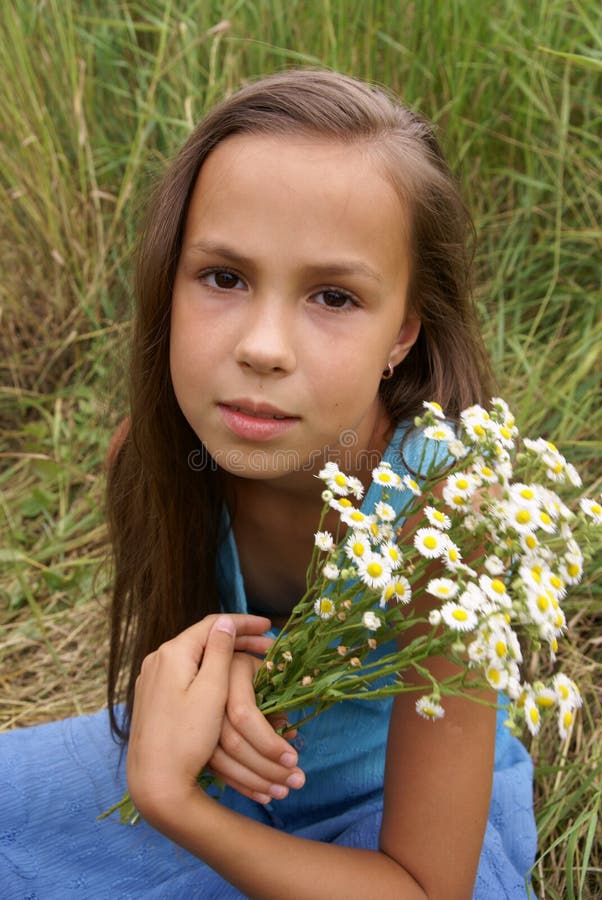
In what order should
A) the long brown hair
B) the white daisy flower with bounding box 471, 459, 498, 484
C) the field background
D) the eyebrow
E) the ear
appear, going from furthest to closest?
1. the field background
2. the ear
3. the long brown hair
4. the eyebrow
5. the white daisy flower with bounding box 471, 459, 498, 484

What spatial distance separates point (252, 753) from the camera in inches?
37.2

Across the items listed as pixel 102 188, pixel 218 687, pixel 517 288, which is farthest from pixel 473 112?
pixel 218 687

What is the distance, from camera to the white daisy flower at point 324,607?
82 cm

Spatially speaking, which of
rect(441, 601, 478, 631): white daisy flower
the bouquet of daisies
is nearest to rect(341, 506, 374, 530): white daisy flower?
the bouquet of daisies

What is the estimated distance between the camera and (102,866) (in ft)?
4.21

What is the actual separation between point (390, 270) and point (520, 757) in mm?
858

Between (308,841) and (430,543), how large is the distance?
472 mm

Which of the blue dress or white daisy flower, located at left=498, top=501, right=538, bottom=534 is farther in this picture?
the blue dress

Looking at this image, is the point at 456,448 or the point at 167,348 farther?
the point at 167,348

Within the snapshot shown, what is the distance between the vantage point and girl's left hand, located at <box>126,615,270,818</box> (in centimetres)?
95

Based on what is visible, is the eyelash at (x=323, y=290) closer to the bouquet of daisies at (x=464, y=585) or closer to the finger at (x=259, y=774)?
the bouquet of daisies at (x=464, y=585)

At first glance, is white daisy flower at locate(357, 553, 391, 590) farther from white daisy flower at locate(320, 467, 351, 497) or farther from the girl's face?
the girl's face

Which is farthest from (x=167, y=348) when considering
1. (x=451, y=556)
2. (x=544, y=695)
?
(x=544, y=695)

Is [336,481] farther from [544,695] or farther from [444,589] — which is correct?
[544,695]
